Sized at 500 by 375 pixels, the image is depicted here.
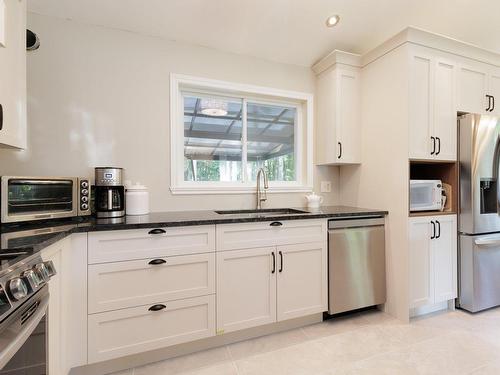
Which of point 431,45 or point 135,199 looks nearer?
point 135,199

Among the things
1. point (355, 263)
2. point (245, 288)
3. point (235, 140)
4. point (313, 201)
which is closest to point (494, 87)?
point (313, 201)

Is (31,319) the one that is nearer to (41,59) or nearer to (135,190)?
(135,190)

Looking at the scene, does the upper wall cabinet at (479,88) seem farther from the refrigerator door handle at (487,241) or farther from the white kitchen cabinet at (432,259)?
the refrigerator door handle at (487,241)

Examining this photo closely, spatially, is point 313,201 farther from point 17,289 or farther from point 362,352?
point 17,289

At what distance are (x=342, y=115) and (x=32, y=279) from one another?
259 centimetres

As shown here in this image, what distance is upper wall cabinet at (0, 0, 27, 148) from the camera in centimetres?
128

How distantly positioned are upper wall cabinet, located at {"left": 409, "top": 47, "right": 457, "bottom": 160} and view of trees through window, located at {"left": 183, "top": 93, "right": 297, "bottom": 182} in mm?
1169

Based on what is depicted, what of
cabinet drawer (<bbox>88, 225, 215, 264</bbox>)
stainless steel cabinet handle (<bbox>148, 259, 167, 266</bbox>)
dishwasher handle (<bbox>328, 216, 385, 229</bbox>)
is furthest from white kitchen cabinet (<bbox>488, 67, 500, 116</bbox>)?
stainless steel cabinet handle (<bbox>148, 259, 167, 266</bbox>)

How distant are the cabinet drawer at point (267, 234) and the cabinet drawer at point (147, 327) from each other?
1.34 feet

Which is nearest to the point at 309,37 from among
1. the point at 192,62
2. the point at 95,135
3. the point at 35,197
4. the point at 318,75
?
the point at 318,75

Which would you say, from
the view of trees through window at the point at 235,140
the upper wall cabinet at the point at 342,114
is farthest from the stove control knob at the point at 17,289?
the upper wall cabinet at the point at 342,114

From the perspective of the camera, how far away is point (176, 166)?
2311mm

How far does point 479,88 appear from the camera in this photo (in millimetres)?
2471

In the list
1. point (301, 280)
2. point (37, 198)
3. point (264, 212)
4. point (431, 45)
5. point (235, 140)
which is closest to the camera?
point (37, 198)
